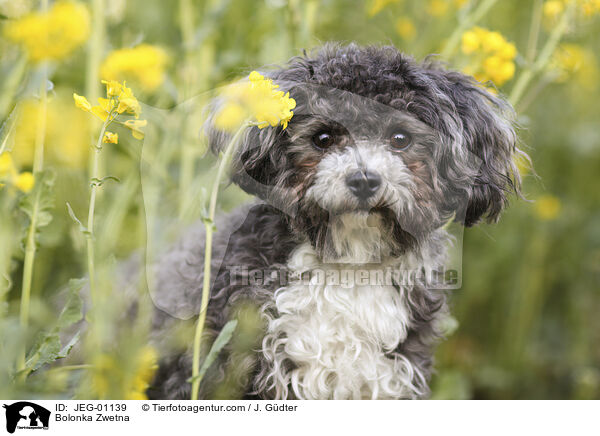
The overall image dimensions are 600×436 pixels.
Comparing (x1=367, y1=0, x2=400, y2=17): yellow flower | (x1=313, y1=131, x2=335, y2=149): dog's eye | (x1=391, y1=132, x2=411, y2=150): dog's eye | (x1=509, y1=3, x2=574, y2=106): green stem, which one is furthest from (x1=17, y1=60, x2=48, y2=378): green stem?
(x1=509, y1=3, x2=574, y2=106): green stem

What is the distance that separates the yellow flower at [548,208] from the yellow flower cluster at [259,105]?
4.17ft

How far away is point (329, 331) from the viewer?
117 cm

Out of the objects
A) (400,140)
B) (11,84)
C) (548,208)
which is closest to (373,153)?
(400,140)

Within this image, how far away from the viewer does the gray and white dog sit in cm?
103

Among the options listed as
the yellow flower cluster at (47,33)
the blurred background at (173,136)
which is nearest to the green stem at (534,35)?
the blurred background at (173,136)

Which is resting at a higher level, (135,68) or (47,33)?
(135,68)

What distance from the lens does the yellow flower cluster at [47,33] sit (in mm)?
1062

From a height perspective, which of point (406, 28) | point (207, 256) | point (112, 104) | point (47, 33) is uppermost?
point (406, 28)

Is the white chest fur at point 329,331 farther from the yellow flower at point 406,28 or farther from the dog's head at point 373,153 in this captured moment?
the yellow flower at point 406,28

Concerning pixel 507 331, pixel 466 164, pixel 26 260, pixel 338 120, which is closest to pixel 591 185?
pixel 507 331

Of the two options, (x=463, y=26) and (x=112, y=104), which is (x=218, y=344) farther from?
(x=463, y=26)

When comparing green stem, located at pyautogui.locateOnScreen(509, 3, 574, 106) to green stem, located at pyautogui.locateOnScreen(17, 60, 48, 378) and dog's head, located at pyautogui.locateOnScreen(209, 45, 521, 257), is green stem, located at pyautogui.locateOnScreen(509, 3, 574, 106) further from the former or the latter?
green stem, located at pyautogui.locateOnScreen(17, 60, 48, 378)

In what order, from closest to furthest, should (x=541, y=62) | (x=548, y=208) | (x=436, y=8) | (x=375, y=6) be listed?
1. (x=541, y=62)
2. (x=375, y=6)
3. (x=436, y=8)
4. (x=548, y=208)
